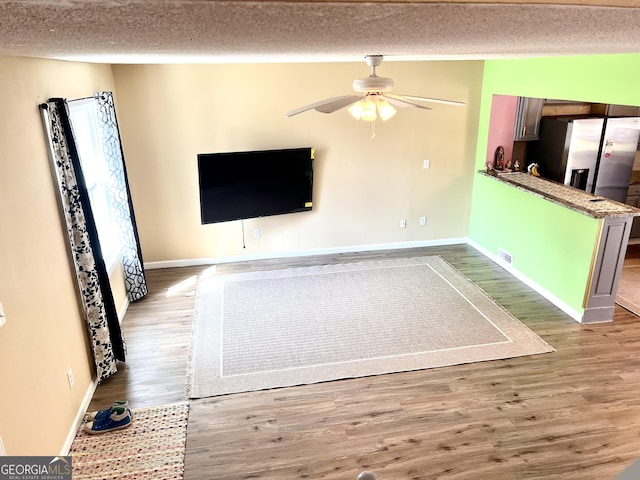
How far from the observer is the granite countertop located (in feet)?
13.4

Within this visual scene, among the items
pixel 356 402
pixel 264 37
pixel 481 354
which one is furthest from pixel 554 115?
pixel 264 37

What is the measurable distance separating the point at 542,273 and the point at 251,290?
335 cm

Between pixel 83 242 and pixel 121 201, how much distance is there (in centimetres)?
143

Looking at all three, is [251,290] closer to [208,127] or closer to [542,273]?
[208,127]

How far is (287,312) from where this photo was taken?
183 inches

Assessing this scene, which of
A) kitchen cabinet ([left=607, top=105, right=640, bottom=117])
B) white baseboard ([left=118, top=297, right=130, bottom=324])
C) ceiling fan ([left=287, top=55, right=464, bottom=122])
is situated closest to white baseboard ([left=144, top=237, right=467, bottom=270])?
white baseboard ([left=118, top=297, right=130, bottom=324])

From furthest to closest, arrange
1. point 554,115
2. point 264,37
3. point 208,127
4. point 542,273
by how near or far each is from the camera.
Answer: point 554,115 < point 208,127 < point 542,273 < point 264,37

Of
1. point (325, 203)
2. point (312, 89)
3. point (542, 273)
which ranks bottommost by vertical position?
point (542, 273)

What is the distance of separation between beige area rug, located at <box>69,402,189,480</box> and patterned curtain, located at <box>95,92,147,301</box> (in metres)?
1.95

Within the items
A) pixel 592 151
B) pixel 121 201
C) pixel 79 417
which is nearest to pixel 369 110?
pixel 121 201

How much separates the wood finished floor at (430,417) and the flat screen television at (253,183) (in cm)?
176

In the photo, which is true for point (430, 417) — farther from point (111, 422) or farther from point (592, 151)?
point (592, 151)

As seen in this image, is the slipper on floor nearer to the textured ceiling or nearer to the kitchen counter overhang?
the textured ceiling

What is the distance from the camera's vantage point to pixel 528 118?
571 cm
